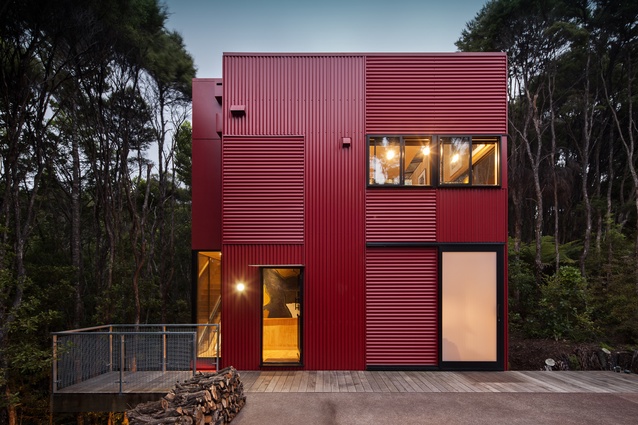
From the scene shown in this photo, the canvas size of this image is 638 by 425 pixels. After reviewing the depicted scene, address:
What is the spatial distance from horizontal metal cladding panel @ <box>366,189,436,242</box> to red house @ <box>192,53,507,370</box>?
2 cm

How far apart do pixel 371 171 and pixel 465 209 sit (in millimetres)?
2169

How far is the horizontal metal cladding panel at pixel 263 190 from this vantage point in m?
6.61

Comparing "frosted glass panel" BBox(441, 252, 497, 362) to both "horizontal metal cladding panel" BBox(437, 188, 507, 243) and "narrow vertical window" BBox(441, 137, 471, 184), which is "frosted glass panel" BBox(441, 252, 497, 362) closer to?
"horizontal metal cladding panel" BBox(437, 188, 507, 243)

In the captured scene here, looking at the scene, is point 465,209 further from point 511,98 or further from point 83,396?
point 511,98

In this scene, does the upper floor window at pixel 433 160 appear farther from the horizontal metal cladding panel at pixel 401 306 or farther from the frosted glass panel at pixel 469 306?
the frosted glass panel at pixel 469 306

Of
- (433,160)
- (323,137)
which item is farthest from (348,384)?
(323,137)

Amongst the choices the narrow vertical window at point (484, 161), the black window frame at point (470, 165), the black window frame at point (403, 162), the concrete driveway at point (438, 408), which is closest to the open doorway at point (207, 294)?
the concrete driveway at point (438, 408)

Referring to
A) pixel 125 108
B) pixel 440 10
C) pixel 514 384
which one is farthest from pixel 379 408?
pixel 440 10

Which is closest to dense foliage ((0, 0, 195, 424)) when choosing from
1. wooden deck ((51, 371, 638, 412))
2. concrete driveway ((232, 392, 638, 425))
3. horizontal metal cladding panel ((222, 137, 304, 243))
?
wooden deck ((51, 371, 638, 412))

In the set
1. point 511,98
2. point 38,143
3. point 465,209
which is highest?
point 511,98

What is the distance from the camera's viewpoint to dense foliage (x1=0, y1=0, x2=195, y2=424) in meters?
7.47

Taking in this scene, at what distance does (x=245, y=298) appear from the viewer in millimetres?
6488

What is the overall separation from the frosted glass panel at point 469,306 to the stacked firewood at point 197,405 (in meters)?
4.32

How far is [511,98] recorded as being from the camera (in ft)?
44.2
